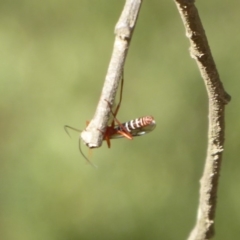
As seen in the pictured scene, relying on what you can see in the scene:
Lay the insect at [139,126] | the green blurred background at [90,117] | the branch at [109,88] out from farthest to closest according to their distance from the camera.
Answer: the green blurred background at [90,117] → the insect at [139,126] → the branch at [109,88]

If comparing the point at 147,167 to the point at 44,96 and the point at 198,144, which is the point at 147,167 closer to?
the point at 198,144

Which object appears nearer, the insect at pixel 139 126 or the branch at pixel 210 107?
the branch at pixel 210 107

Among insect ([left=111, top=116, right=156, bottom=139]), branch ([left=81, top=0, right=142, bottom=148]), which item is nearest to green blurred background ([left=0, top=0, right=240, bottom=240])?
insect ([left=111, top=116, right=156, bottom=139])

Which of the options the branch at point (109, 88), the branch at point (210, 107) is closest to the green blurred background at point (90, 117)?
the branch at point (210, 107)

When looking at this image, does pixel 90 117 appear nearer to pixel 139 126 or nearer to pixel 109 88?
pixel 139 126

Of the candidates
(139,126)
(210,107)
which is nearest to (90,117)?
(139,126)

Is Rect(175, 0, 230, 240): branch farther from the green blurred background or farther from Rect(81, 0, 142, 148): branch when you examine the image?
the green blurred background

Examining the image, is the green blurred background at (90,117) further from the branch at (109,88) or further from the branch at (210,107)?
the branch at (109,88)
